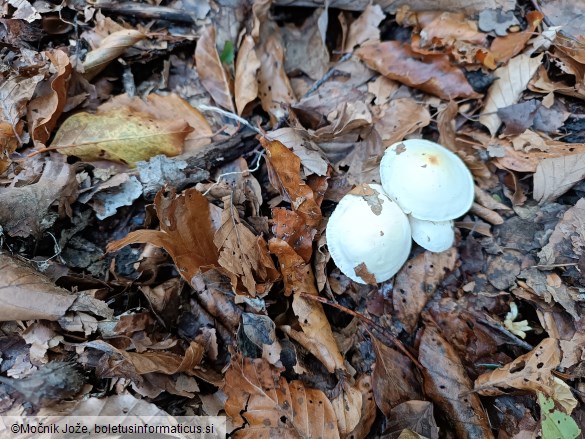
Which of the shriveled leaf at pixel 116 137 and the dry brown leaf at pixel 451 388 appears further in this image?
the shriveled leaf at pixel 116 137

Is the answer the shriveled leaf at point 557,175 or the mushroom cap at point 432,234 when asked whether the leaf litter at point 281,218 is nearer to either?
the shriveled leaf at point 557,175

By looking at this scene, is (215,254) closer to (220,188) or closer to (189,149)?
(220,188)

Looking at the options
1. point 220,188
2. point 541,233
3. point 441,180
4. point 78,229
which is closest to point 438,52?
point 441,180

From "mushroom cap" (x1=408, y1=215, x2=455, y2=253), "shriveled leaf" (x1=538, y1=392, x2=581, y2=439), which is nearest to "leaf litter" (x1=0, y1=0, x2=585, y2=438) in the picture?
"shriveled leaf" (x1=538, y1=392, x2=581, y2=439)

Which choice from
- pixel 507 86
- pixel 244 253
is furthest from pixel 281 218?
pixel 507 86

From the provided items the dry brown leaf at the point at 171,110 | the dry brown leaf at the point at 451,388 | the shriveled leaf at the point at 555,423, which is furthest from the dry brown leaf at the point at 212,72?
the shriveled leaf at the point at 555,423

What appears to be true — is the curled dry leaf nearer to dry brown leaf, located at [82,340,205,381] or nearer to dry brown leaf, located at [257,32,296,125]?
dry brown leaf, located at [257,32,296,125]
